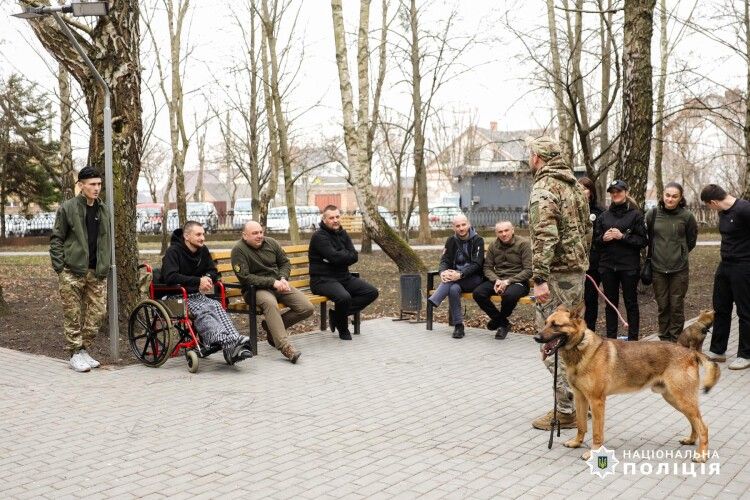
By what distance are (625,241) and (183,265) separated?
498 cm

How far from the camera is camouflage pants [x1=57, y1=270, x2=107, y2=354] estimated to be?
7.90 meters

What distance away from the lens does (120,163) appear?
9508 millimetres

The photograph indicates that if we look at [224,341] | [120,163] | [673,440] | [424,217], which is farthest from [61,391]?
[424,217]

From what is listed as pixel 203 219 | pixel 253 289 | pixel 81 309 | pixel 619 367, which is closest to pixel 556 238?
pixel 619 367

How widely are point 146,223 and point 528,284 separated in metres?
36.0

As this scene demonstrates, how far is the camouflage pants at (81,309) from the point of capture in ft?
25.9

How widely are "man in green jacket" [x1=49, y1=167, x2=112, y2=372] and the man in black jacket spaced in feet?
20.4

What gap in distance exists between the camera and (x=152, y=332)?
812 cm

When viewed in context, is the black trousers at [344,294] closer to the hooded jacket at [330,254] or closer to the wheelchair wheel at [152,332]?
the hooded jacket at [330,254]

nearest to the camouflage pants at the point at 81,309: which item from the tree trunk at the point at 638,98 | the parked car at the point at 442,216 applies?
the tree trunk at the point at 638,98

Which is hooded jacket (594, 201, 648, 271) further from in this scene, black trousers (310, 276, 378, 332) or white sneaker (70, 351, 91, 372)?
white sneaker (70, 351, 91, 372)

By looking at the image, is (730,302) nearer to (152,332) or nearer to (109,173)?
(152,332)

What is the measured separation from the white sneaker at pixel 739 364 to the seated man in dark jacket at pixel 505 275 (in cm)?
257

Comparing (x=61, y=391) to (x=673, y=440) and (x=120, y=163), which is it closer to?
(x=120, y=163)
